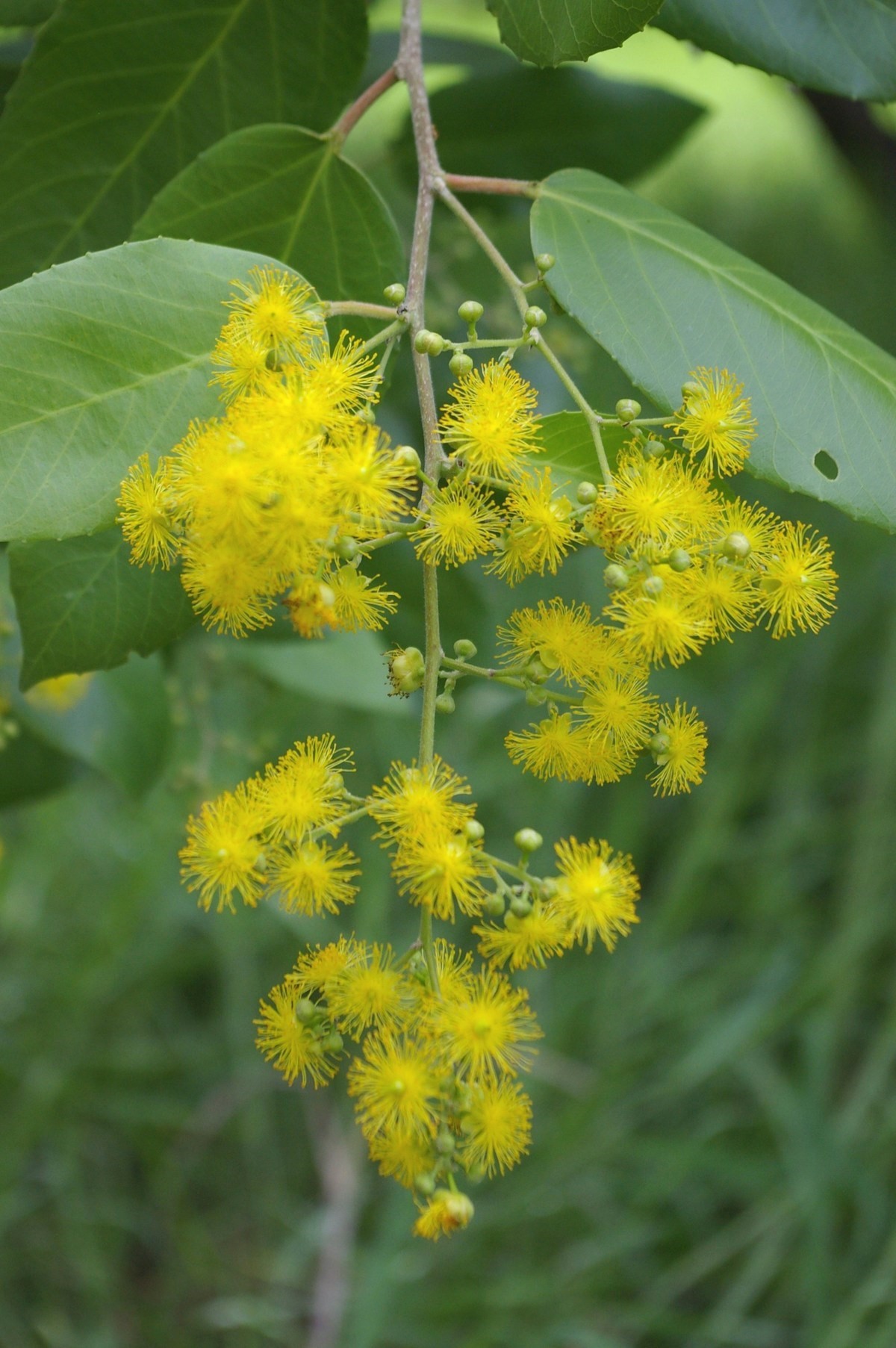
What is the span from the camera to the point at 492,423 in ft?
2.30

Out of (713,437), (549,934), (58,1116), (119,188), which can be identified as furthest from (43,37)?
(58,1116)

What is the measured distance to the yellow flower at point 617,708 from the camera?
727mm

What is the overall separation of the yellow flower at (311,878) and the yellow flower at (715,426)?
31 centimetres

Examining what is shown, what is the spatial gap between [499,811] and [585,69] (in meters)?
1.99

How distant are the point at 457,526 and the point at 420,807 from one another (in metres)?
0.15

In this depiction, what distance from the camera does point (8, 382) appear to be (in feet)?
2.37

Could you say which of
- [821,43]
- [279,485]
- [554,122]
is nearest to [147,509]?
[279,485]

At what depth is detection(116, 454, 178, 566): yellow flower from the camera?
69 cm

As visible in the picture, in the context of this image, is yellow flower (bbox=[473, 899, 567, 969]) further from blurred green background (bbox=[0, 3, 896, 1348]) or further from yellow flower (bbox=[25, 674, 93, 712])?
blurred green background (bbox=[0, 3, 896, 1348])

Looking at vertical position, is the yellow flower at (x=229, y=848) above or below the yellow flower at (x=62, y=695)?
above

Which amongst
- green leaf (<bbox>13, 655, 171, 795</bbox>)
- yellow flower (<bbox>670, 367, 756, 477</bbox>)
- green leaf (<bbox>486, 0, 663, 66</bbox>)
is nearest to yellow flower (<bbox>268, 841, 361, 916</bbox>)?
yellow flower (<bbox>670, 367, 756, 477</bbox>)

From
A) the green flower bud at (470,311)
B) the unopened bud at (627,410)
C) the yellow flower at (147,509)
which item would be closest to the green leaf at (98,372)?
the yellow flower at (147,509)

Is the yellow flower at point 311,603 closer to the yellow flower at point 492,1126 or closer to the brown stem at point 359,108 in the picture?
the yellow flower at point 492,1126

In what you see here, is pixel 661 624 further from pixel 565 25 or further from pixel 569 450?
pixel 565 25
